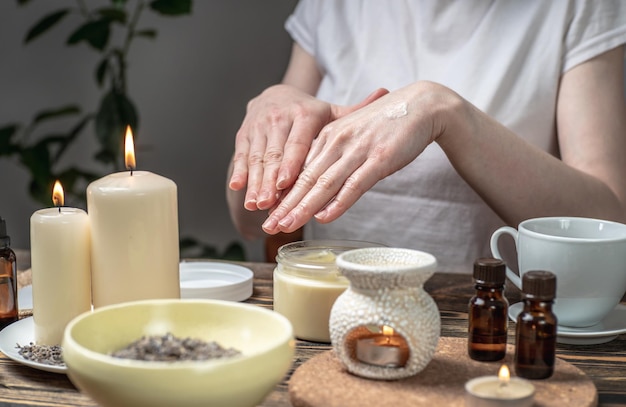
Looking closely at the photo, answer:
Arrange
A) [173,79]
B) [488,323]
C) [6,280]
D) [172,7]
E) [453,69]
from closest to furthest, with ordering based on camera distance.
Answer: [488,323], [6,280], [453,69], [172,7], [173,79]

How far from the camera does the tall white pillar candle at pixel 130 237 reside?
0.84 meters

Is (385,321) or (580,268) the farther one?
(580,268)

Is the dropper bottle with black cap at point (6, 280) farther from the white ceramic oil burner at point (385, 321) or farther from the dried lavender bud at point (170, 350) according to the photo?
the white ceramic oil burner at point (385, 321)

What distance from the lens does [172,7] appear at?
233 centimetres

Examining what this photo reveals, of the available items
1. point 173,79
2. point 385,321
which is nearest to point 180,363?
point 385,321

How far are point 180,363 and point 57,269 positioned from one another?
1.04 ft

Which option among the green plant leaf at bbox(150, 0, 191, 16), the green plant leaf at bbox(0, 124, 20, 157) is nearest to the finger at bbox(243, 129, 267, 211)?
the green plant leaf at bbox(150, 0, 191, 16)

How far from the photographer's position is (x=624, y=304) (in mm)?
1046

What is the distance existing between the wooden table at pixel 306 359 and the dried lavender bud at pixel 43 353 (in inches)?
0.5

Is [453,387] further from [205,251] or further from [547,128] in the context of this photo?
[205,251]

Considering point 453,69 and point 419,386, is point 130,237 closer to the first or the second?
point 419,386

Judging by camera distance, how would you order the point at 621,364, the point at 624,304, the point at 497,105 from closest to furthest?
the point at 621,364, the point at 624,304, the point at 497,105

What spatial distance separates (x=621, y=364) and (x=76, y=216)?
63 centimetres

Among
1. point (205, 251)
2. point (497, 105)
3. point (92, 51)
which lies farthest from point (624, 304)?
point (92, 51)
